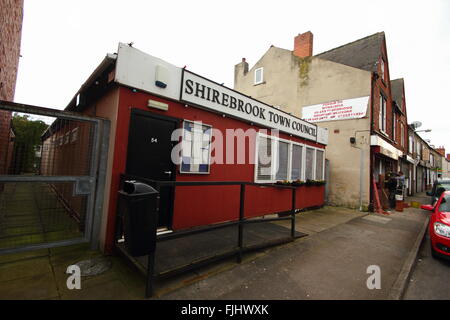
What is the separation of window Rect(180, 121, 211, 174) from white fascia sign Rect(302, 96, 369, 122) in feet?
27.7

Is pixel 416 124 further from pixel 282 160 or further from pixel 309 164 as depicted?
pixel 282 160

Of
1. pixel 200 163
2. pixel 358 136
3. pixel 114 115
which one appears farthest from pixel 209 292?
pixel 358 136

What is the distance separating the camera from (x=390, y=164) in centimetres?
1342

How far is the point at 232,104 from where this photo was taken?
5566 millimetres

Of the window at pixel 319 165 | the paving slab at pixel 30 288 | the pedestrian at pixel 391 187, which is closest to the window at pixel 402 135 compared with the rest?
the pedestrian at pixel 391 187

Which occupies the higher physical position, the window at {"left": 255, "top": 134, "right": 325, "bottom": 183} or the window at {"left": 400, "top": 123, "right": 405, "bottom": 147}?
the window at {"left": 400, "top": 123, "right": 405, "bottom": 147}

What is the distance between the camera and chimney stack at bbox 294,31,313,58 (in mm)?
11852

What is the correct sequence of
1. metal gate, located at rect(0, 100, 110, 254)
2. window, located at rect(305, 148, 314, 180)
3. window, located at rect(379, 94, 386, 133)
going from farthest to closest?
window, located at rect(379, 94, 386, 133), window, located at rect(305, 148, 314, 180), metal gate, located at rect(0, 100, 110, 254)

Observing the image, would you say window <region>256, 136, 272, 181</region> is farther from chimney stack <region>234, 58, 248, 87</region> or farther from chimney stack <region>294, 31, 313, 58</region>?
chimney stack <region>234, 58, 248, 87</region>

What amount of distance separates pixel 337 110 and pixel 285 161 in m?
5.38

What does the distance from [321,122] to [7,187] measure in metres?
15.2

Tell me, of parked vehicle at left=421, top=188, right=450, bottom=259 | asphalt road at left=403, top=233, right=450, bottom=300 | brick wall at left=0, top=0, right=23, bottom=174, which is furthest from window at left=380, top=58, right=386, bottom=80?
brick wall at left=0, top=0, right=23, bottom=174

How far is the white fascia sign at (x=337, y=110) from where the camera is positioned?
983 cm
